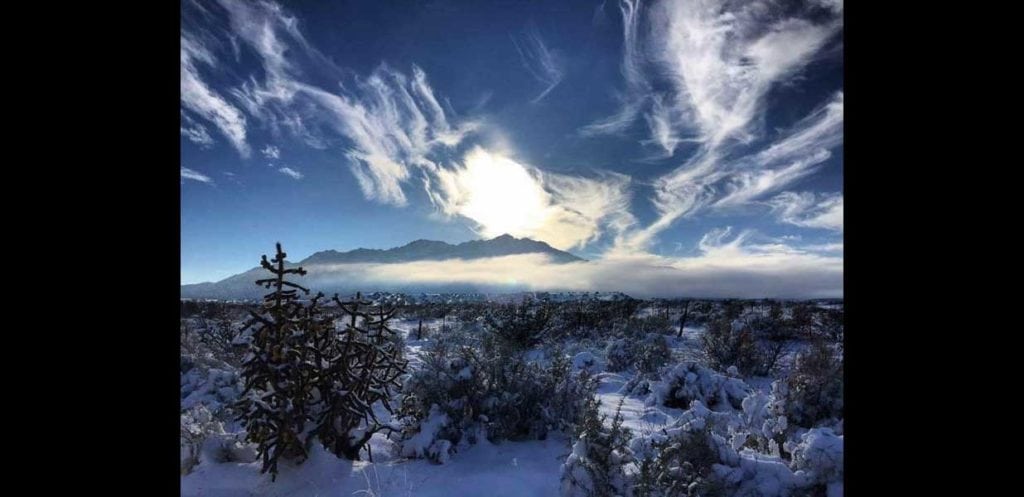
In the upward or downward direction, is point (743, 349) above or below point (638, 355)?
above

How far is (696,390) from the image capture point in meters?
4.55

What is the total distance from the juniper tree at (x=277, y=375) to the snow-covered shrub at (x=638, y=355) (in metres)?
4.59

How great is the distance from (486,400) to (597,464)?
4.28 feet

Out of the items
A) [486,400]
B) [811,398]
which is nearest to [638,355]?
[811,398]

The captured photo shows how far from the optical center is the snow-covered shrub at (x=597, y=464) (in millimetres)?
2699

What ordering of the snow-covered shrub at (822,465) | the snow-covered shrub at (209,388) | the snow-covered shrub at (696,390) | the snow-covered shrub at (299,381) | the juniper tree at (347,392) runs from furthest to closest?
the snow-covered shrub at (696,390) < the snow-covered shrub at (209,388) < the juniper tree at (347,392) < the snow-covered shrub at (299,381) < the snow-covered shrub at (822,465)

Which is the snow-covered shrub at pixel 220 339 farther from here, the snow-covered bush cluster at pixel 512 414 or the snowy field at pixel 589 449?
the snowy field at pixel 589 449

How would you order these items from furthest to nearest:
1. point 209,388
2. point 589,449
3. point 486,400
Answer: point 209,388, point 486,400, point 589,449

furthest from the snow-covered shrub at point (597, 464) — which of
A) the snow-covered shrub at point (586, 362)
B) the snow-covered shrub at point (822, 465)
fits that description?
the snow-covered shrub at point (586, 362)

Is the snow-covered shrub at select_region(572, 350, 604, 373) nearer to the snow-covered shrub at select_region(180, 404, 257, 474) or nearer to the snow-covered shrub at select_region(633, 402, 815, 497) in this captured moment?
the snow-covered shrub at select_region(633, 402, 815, 497)

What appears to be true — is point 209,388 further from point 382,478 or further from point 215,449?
point 382,478
